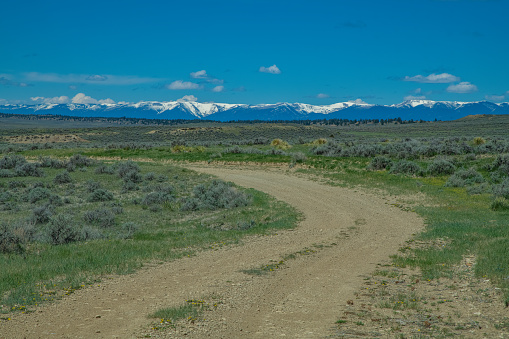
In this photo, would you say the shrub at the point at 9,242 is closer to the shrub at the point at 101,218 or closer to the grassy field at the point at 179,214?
the grassy field at the point at 179,214

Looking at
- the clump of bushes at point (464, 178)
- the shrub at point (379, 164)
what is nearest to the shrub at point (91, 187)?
the shrub at point (379, 164)

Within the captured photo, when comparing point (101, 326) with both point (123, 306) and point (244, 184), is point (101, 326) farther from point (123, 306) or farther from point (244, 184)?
point (244, 184)

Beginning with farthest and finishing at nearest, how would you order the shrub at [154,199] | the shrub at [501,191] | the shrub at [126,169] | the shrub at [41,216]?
1. the shrub at [126,169]
2. the shrub at [154,199]
3. the shrub at [501,191]
4. the shrub at [41,216]

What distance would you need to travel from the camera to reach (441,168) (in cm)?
2698

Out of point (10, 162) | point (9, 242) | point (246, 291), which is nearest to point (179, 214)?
point (9, 242)

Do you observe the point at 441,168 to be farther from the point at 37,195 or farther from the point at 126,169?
the point at 37,195

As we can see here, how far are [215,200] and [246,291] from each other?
11.8 metres

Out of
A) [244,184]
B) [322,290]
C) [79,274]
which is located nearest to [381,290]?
[322,290]

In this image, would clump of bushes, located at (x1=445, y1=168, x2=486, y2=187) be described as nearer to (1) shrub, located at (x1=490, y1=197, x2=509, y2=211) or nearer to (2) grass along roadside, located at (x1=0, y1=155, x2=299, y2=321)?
(1) shrub, located at (x1=490, y1=197, x2=509, y2=211)

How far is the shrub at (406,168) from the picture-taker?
2737cm

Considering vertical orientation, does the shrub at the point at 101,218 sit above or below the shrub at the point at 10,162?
below

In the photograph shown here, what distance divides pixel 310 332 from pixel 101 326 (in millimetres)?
3428

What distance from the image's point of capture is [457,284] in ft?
28.4

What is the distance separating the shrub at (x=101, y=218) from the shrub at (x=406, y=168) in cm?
1971
